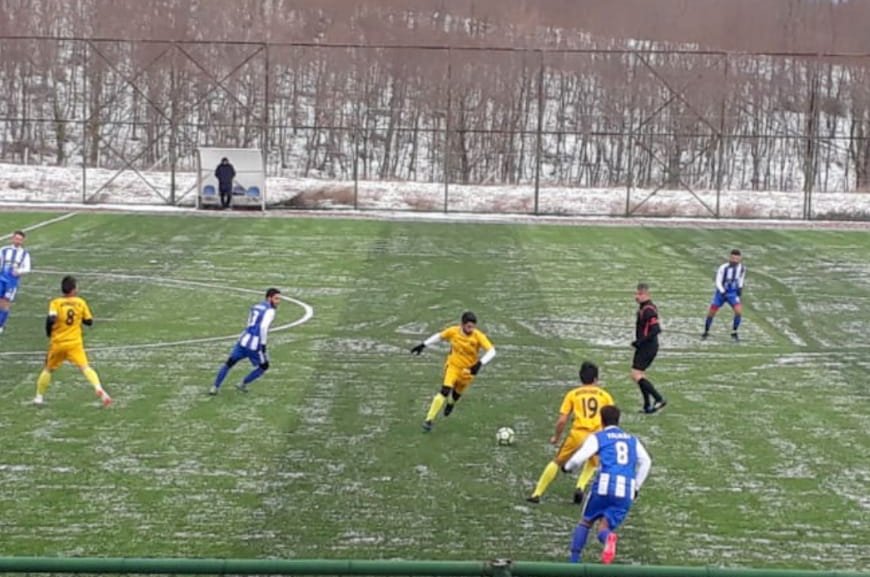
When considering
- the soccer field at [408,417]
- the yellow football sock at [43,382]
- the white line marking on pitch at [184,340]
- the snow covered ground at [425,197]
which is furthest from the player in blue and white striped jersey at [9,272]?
the snow covered ground at [425,197]

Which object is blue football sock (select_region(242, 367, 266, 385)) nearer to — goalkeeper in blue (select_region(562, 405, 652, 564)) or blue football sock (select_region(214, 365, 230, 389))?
blue football sock (select_region(214, 365, 230, 389))

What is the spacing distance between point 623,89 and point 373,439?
52296 mm

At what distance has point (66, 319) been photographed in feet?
57.5

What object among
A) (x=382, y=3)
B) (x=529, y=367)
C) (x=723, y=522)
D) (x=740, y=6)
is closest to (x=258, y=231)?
(x=529, y=367)

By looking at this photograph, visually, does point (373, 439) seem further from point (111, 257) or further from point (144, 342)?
point (111, 257)

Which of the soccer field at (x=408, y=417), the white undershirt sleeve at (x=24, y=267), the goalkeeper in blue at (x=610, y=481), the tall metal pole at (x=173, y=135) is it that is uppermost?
the tall metal pole at (x=173, y=135)

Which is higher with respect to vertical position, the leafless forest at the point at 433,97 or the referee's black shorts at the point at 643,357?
the leafless forest at the point at 433,97

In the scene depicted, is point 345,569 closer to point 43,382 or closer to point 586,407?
point 586,407

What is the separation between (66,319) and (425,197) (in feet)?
120

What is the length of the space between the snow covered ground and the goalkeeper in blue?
38.3 meters

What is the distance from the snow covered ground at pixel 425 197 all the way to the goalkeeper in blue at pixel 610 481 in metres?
38.3

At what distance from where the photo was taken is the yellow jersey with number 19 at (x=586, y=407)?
1375cm

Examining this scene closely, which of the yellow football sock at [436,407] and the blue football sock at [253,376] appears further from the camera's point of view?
the blue football sock at [253,376]

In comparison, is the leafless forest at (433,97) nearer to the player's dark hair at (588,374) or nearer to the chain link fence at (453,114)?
the chain link fence at (453,114)
